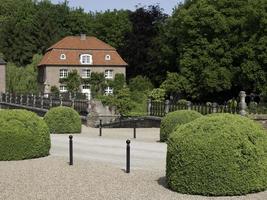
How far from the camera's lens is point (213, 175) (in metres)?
9.40

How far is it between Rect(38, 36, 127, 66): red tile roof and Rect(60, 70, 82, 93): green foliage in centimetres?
419

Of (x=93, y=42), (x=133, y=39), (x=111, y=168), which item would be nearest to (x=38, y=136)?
(x=111, y=168)

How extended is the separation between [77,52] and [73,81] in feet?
24.2

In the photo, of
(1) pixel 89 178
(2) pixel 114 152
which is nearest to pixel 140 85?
(2) pixel 114 152

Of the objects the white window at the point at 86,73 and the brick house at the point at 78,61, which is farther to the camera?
the white window at the point at 86,73

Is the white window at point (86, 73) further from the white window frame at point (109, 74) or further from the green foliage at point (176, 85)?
the green foliage at point (176, 85)

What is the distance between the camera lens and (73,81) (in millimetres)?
70250

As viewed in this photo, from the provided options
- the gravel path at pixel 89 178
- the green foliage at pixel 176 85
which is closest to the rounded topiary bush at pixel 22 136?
the gravel path at pixel 89 178

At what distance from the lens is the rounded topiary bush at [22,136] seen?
47.3 feet

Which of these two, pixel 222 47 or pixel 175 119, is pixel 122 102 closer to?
pixel 222 47

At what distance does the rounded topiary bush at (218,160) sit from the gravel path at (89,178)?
20 cm

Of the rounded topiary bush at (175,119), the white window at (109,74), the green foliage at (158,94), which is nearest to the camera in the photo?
the rounded topiary bush at (175,119)

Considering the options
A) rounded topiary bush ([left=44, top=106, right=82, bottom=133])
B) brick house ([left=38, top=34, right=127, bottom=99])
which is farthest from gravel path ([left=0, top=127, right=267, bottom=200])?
brick house ([left=38, top=34, right=127, bottom=99])

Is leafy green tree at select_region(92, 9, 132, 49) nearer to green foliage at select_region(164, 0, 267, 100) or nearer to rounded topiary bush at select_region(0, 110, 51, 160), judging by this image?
green foliage at select_region(164, 0, 267, 100)
